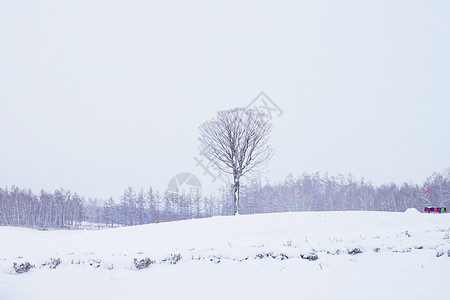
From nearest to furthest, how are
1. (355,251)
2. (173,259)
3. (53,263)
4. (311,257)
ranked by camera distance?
(311,257), (355,251), (173,259), (53,263)

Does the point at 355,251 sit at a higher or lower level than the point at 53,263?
higher

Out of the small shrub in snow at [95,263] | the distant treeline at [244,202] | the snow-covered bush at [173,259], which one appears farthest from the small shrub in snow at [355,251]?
the distant treeline at [244,202]

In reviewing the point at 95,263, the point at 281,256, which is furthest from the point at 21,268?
the point at 281,256

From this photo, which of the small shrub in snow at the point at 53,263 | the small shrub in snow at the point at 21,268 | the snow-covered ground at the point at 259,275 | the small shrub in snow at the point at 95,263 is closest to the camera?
the snow-covered ground at the point at 259,275

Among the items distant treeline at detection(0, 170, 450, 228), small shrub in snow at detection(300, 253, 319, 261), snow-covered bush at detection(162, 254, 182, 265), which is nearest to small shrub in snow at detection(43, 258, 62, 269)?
snow-covered bush at detection(162, 254, 182, 265)

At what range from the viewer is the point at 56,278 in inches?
277

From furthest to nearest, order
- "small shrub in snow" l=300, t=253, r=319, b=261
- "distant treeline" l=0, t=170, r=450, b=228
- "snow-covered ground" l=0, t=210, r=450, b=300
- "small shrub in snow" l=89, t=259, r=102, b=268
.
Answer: "distant treeline" l=0, t=170, r=450, b=228 → "small shrub in snow" l=89, t=259, r=102, b=268 → "small shrub in snow" l=300, t=253, r=319, b=261 → "snow-covered ground" l=0, t=210, r=450, b=300

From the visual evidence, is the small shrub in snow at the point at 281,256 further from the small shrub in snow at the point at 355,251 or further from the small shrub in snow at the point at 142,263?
the small shrub in snow at the point at 142,263

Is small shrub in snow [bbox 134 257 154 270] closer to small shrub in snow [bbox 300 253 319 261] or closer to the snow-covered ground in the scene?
the snow-covered ground

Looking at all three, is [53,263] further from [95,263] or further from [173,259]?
[173,259]

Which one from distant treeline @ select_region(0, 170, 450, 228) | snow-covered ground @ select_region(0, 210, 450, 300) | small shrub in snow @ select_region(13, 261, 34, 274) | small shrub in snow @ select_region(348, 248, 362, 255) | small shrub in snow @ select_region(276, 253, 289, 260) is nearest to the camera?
snow-covered ground @ select_region(0, 210, 450, 300)

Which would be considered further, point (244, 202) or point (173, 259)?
point (244, 202)

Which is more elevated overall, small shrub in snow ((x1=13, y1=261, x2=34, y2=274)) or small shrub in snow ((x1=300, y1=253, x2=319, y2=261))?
small shrub in snow ((x1=300, y1=253, x2=319, y2=261))

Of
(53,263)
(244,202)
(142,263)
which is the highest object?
(142,263)
